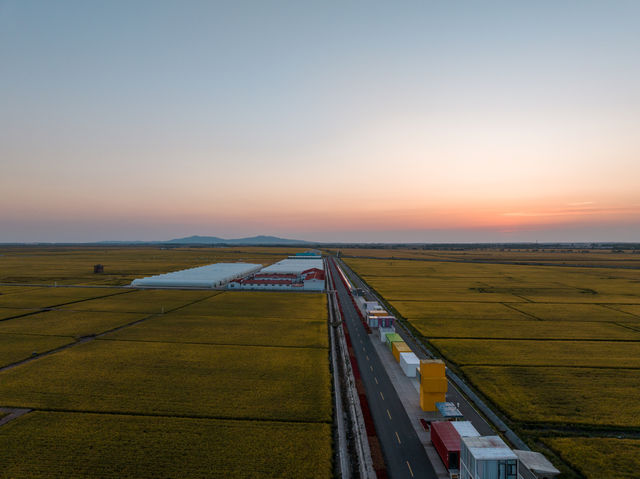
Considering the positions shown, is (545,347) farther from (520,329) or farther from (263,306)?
(263,306)

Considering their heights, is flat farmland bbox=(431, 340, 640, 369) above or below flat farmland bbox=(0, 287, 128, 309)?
below

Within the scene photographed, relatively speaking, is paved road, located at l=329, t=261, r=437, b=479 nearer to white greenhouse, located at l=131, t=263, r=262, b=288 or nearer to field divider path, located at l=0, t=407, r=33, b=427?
field divider path, located at l=0, t=407, r=33, b=427

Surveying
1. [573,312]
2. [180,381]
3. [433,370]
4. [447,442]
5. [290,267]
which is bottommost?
[180,381]

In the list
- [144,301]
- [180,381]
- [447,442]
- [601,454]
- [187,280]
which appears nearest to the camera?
[447,442]

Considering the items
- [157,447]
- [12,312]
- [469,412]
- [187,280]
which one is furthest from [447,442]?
[187,280]

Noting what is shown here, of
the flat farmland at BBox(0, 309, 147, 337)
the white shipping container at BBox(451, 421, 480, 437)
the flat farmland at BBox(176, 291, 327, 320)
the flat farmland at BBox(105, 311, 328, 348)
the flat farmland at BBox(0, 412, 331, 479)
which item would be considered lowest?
the flat farmland at BBox(0, 412, 331, 479)

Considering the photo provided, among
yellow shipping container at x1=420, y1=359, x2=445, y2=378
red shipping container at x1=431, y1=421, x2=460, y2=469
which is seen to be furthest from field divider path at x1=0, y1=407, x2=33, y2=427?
yellow shipping container at x1=420, y1=359, x2=445, y2=378
